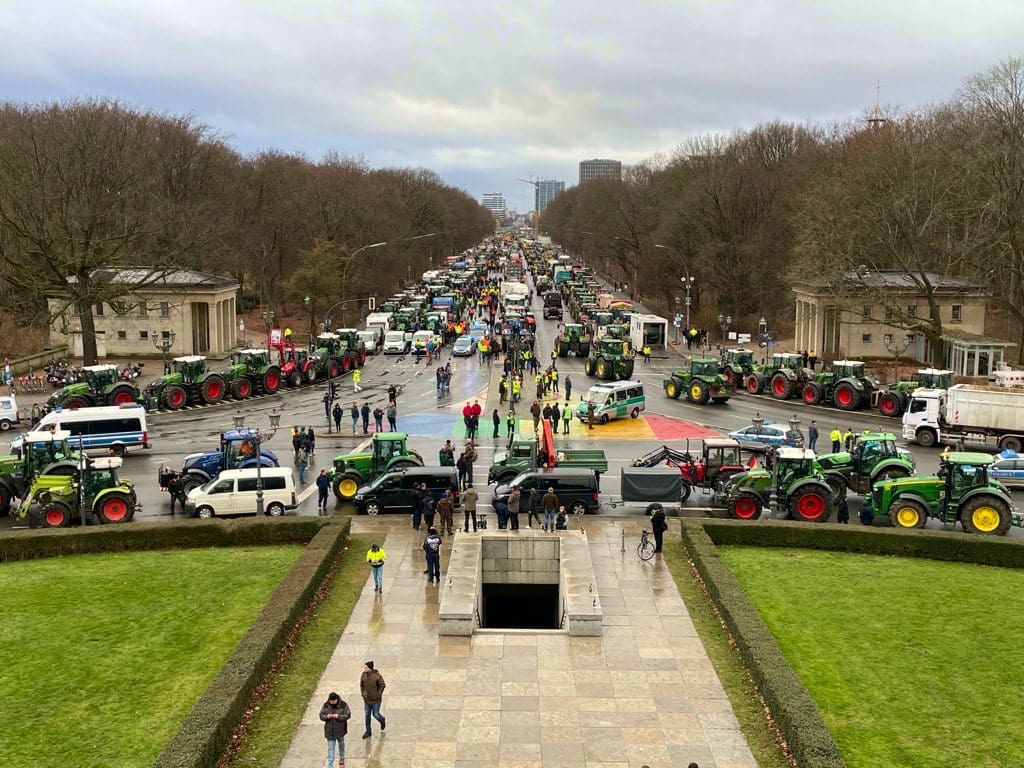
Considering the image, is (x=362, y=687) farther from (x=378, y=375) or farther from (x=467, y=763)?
(x=378, y=375)

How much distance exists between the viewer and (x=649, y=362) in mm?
68000

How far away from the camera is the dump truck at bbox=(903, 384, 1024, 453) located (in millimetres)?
36625

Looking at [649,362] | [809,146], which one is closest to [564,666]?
[649,362]

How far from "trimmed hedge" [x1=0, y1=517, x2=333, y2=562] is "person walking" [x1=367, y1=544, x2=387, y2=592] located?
4.04 meters

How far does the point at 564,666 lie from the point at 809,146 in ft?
276

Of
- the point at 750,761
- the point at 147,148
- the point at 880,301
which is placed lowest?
the point at 750,761

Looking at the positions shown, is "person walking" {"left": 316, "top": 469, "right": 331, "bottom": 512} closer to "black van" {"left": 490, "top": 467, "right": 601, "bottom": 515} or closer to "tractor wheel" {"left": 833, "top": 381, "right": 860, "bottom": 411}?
"black van" {"left": 490, "top": 467, "right": 601, "bottom": 515}

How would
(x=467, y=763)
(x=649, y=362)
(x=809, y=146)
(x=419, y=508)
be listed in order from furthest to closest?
(x=809, y=146) → (x=649, y=362) → (x=419, y=508) → (x=467, y=763)

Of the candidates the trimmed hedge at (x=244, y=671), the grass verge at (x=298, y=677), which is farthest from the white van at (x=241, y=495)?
the grass verge at (x=298, y=677)

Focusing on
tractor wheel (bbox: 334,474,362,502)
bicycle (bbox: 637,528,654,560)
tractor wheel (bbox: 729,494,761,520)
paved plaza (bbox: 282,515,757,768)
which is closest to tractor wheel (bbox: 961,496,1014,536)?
tractor wheel (bbox: 729,494,761,520)

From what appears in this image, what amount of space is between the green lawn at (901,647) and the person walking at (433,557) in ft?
22.8

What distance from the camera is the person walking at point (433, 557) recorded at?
22.7 metres

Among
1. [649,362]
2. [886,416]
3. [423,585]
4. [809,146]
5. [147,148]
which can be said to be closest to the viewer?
[423,585]

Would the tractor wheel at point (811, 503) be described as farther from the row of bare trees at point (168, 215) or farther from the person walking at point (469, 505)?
the row of bare trees at point (168, 215)
